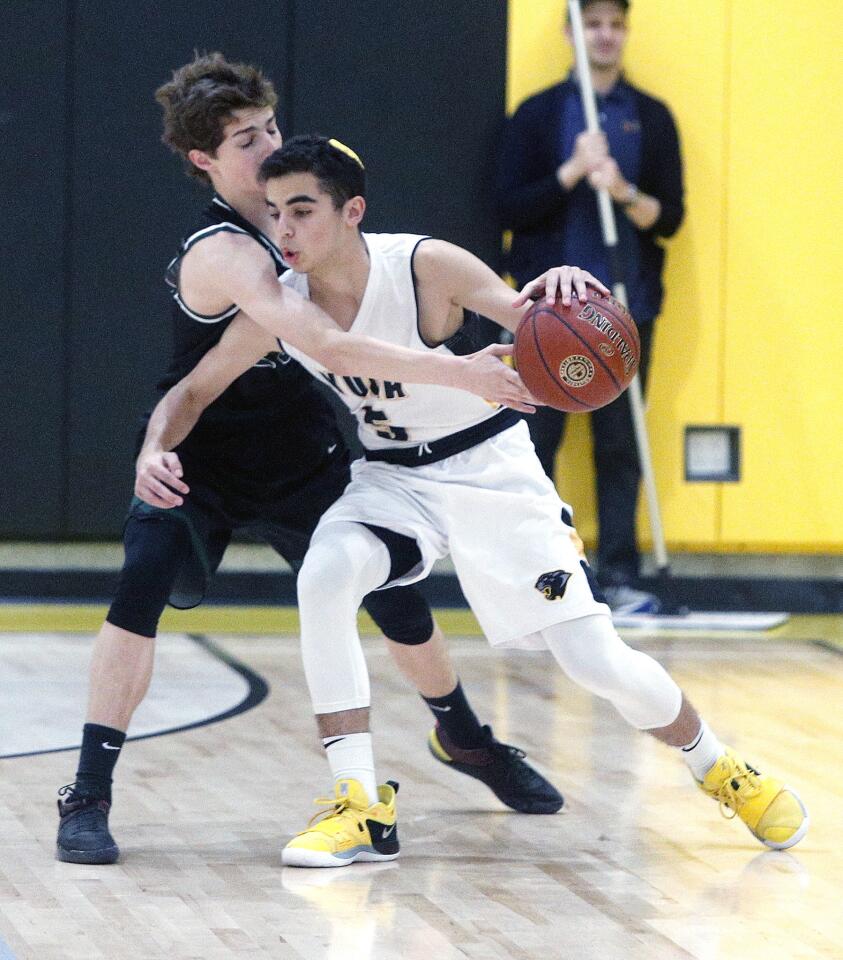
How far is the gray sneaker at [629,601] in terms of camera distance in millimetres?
6156

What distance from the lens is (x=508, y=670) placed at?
5.41 metres

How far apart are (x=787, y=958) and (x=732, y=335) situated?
4053mm

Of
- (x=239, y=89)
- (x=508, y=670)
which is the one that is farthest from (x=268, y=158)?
(x=508, y=670)

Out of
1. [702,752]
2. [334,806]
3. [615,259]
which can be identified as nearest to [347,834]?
[334,806]

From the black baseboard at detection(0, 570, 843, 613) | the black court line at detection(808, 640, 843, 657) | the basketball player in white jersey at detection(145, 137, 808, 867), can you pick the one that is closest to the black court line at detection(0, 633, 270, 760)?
the black baseboard at detection(0, 570, 843, 613)

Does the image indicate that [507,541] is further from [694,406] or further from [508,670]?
[694,406]

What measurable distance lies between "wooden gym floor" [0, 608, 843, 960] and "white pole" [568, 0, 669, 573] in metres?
0.98

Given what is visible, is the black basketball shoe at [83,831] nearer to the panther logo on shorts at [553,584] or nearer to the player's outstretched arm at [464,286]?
the panther logo on shorts at [553,584]

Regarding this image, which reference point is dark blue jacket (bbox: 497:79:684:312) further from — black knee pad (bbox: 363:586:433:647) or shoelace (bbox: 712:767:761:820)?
shoelace (bbox: 712:767:761:820)

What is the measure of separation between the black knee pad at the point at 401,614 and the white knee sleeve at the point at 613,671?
0.34 metres

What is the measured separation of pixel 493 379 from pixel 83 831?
3.81ft

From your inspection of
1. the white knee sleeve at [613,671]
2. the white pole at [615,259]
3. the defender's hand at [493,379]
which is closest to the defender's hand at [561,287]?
the defender's hand at [493,379]

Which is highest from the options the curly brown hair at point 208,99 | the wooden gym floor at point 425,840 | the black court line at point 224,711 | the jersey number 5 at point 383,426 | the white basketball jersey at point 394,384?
the curly brown hair at point 208,99

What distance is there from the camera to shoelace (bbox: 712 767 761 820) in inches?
136
